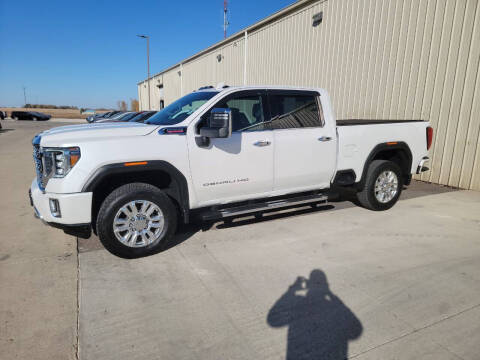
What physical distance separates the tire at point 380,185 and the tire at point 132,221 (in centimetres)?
323

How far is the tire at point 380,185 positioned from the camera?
5250 mm

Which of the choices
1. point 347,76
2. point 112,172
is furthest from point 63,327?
point 347,76

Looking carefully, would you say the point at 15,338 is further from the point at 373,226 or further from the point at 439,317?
the point at 373,226

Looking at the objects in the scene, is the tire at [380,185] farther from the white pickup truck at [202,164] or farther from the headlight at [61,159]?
the headlight at [61,159]

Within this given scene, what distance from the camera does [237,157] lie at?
13.3 ft

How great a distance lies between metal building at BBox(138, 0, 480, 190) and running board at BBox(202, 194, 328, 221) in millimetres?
4614

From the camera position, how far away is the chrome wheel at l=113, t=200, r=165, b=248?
356 centimetres

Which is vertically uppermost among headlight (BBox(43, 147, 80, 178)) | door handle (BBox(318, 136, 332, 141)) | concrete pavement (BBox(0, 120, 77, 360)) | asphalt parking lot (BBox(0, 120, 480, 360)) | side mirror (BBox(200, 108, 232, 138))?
side mirror (BBox(200, 108, 232, 138))

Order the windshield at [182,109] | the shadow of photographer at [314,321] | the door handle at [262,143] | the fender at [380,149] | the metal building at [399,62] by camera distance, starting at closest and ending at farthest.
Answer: the shadow of photographer at [314,321] → the windshield at [182,109] → the door handle at [262,143] → the fender at [380,149] → the metal building at [399,62]

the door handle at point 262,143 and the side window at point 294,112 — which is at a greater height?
the side window at point 294,112

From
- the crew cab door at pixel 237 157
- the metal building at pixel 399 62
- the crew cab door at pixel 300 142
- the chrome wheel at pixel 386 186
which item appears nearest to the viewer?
the crew cab door at pixel 237 157

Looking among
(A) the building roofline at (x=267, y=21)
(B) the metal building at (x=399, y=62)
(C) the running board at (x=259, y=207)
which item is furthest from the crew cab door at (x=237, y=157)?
(A) the building roofline at (x=267, y=21)

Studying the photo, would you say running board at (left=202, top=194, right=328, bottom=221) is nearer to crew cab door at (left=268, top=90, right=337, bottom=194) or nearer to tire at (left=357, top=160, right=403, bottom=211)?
crew cab door at (left=268, top=90, right=337, bottom=194)

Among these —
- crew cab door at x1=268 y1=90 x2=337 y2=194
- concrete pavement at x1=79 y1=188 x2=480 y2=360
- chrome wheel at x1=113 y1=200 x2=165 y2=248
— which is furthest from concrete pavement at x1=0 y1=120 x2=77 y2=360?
crew cab door at x1=268 y1=90 x2=337 y2=194
